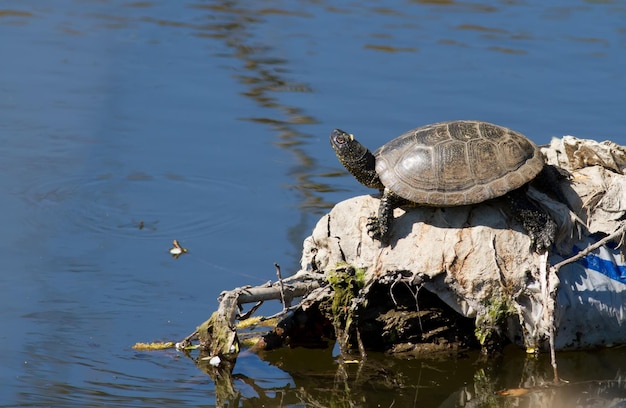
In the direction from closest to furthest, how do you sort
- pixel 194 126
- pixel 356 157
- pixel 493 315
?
pixel 493 315 → pixel 356 157 → pixel 194 126

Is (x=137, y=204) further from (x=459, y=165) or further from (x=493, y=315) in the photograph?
(x=493, y=315)

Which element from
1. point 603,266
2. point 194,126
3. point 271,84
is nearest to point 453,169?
point 603,266

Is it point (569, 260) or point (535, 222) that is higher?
point (535, 222)

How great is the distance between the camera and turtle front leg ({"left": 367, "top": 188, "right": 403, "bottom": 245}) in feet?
20.6

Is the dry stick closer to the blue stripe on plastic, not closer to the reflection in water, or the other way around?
the blue stripe on plastic

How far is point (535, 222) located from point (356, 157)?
1.15m

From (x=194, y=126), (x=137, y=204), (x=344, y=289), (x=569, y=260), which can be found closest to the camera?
(x=569, y=260)

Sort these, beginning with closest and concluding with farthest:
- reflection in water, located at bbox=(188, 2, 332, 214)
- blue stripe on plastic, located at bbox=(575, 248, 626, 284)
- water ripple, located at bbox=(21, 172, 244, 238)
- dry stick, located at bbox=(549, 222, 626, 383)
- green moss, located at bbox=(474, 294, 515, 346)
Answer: dry stick, located at bbox=(549, 222, 626, 383) < green moss, located at bbox=(474, 294, 515, 346) < blue stripe on plastic, located at bbox=(575, 248, 626, 284) < water ripple, located at bbox=(21, 172, 244, 238) < reflection in water, located at bbox=(188, 2, 332, 214)

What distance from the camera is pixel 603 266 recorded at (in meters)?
6.39

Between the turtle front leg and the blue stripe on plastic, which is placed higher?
the turtle front leg

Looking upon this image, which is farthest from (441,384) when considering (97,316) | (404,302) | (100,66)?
(100,66)

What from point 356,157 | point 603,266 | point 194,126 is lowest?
point 194,126

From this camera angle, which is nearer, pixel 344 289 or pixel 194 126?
Result: pixel 344 289

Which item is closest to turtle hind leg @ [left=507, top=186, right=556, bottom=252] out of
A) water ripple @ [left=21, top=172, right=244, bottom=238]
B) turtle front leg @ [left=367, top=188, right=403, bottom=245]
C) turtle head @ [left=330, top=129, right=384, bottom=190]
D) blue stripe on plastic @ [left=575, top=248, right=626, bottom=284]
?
blue stripe on plastic @ [left=575, top=248, right=626, bottom=284]
